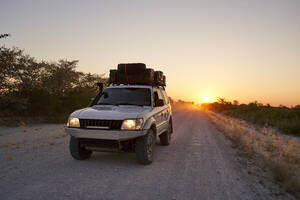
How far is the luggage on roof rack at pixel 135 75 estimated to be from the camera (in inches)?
294

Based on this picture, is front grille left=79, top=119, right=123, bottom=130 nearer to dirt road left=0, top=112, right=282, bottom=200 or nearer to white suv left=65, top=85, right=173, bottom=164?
white suv left=65, top=85, right=173, bottom=164

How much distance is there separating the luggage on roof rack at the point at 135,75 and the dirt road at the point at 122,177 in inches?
96.6

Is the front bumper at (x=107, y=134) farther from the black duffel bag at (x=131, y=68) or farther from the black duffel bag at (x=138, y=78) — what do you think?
the black duffel bag at (x=131, y=68)

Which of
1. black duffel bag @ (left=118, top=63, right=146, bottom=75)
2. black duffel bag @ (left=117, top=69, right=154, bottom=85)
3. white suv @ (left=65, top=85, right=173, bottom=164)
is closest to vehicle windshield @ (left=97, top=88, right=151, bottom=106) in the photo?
white suv @ (left=65, top=85, right=173, bottom=164)

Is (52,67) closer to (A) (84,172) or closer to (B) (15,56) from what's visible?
(B) (15,56)

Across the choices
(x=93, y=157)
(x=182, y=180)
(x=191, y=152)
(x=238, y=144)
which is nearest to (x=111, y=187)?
(x=182, y=180)

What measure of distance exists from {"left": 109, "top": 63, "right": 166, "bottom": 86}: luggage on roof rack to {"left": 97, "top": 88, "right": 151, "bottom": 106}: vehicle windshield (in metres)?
0.97

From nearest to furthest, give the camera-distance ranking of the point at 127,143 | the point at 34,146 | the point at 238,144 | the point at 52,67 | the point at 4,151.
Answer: the point at 127,143 → the point at 4,151 → the point at 34,146 → the point at 238,144 → the point at 52,67

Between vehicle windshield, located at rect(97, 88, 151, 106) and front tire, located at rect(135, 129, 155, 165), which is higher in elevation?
vehicle windshield, located at rect(97, 88, 151, 106)

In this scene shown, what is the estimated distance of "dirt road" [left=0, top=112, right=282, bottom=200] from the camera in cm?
375

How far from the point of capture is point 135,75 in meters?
7.60

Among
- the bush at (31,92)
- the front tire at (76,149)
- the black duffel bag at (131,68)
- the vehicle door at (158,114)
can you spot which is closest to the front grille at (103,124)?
the front tire at (76,149)

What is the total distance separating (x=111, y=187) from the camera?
13.1ft

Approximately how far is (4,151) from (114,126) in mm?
4169
